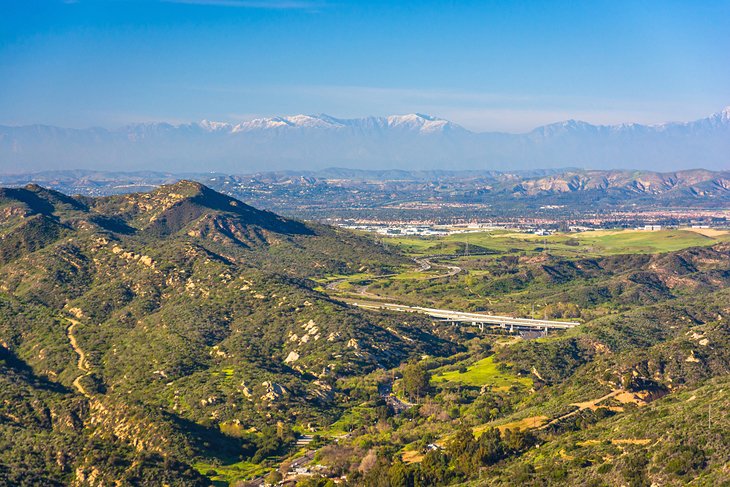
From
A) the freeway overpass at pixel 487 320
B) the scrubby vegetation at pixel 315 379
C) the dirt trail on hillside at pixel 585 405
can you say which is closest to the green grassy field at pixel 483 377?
the scrubby vegetation at pixel 315 379

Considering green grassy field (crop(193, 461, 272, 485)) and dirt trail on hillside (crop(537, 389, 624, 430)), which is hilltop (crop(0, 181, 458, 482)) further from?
dirt trail on hillside (crop(537, 389, 624, 430))

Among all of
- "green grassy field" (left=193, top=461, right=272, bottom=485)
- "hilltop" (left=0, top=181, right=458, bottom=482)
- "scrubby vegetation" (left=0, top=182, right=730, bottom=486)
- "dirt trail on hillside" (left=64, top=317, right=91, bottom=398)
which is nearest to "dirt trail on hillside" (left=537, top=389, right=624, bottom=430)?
"scrubby vegetation" (left=0, top=182, right=730, bottom=486)

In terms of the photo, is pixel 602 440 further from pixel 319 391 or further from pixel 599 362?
pixel 319 391

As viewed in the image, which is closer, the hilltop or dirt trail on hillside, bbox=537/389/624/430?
dirt trail on hillside, bbox=537/389/624/430

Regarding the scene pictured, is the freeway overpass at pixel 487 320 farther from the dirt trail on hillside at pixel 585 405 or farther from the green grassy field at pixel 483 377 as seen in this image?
the dirt trail on hillside at pixel 585 405

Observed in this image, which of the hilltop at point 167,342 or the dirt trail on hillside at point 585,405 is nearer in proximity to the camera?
the dirt trail on hillside at point 585,405

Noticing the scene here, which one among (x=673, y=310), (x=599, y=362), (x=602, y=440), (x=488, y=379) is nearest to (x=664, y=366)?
(x=599, y=362)
